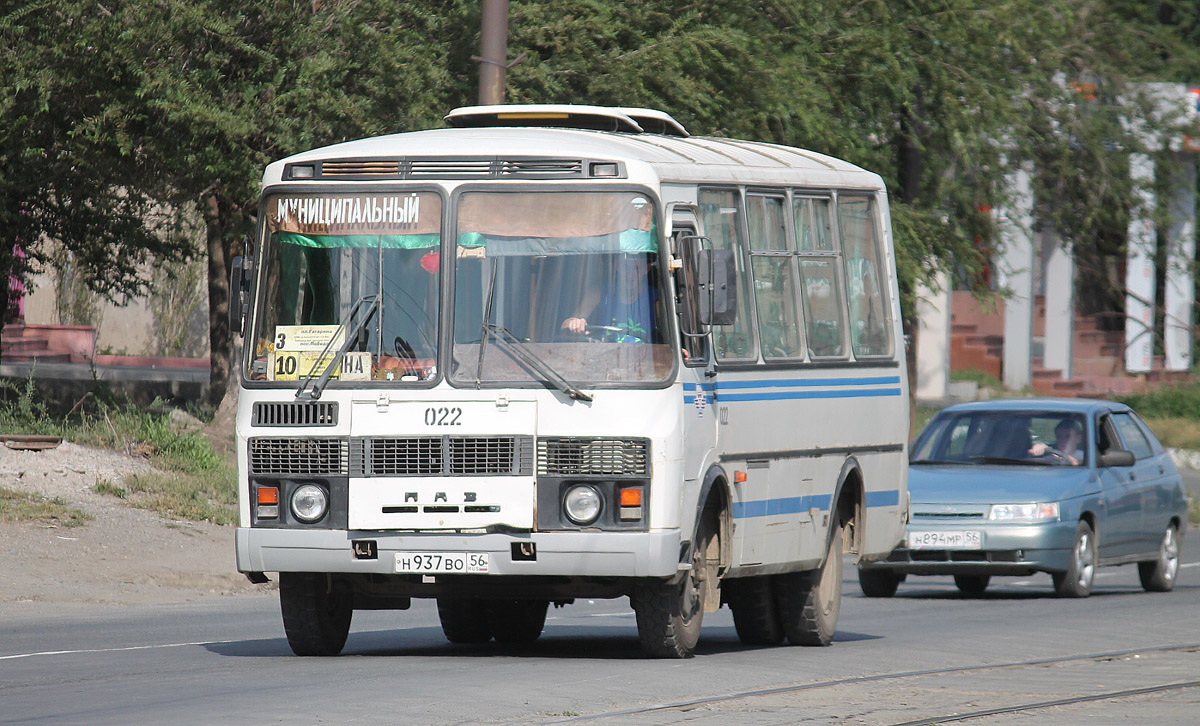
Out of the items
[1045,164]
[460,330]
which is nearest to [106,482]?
[460,330]

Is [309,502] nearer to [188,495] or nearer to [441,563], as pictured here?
[441,563]

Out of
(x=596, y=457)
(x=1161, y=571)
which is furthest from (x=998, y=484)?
(x=596, y=457)

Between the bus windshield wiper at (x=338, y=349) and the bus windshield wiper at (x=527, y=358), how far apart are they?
60cm

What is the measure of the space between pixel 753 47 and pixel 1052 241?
20.0 metres

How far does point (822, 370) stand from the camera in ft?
37.9

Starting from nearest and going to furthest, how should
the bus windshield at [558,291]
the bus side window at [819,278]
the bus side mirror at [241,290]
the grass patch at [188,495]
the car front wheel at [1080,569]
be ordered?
the bus windshield at [558,291] → the bus side mirror at [241,290] → the bus side window at [819,278] → the car front wheel at [1080,569] → the grass patch at [188,495]

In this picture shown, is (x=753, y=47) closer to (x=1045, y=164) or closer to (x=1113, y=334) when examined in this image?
(x=1045, y=164)

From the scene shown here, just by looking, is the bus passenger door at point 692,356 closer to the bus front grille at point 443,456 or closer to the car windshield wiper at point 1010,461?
the bus front grille at point 443,456

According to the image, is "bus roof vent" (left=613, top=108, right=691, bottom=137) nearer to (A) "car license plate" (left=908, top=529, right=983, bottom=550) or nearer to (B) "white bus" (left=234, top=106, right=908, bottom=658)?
(B) "white bus" (left=234, top=106, right=908, bottom=658)

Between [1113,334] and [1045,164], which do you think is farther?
[1113,334]

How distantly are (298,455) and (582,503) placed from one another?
143 cm

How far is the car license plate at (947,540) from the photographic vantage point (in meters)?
15.8

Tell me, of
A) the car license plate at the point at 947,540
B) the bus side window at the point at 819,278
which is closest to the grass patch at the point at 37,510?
the car license plate at the point at 947,540

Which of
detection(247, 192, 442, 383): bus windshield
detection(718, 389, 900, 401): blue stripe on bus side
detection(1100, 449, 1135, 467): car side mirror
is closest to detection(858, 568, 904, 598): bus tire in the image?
detection(1100, 449, 1135, 467): car side mirror
